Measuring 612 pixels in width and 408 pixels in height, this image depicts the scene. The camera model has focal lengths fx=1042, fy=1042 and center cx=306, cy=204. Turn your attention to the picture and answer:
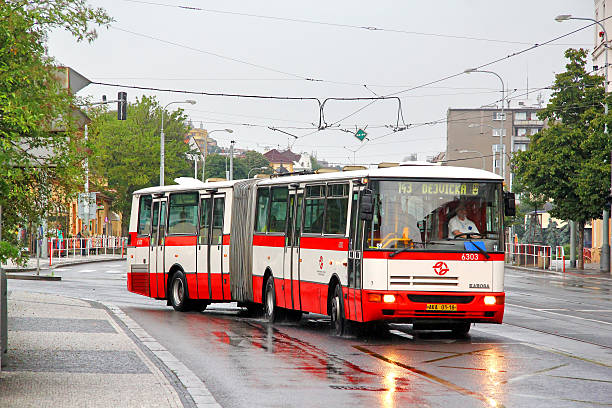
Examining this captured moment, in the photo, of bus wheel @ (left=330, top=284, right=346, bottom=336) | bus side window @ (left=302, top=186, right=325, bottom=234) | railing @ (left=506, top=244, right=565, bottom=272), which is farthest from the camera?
railing @ (left=506, top=244, right=565, bottom=272)

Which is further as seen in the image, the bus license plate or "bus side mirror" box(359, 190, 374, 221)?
the bus license plate

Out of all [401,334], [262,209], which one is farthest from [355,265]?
[262,209]

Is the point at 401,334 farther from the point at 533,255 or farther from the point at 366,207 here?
the point at 533,255

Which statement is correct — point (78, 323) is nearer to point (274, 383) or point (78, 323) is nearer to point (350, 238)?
point (350, 238)

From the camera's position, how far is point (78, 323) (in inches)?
697

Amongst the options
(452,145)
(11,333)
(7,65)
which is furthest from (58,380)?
(452,145)

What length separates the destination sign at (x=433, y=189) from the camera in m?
16.6

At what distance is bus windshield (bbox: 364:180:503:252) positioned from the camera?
16359 mm

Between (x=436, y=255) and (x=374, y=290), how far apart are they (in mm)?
1118

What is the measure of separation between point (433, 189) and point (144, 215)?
35.6ft

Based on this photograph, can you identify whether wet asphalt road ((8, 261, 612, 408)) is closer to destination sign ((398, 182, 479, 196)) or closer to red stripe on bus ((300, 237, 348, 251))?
red stripe on bus ((300, 237, 348, 251))

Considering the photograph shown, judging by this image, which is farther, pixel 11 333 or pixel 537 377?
pixel 11 333

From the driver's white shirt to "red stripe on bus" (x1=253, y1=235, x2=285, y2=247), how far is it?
4350 millimetres

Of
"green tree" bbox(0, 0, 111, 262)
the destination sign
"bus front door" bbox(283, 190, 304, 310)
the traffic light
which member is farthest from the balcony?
"green tree" bbox(0, 0, 111, 262)
